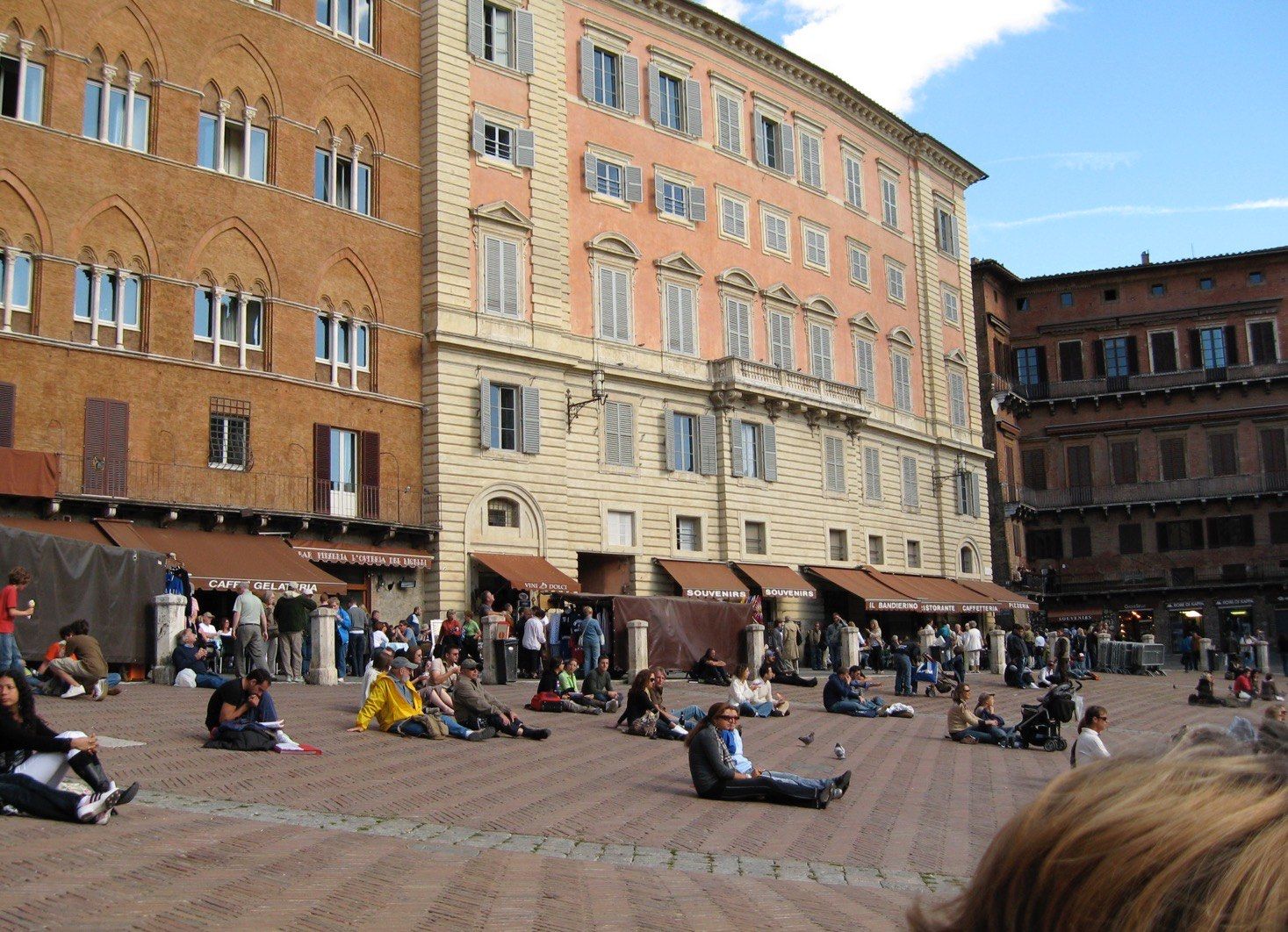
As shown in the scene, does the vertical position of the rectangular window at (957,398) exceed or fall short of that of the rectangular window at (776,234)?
it falls short

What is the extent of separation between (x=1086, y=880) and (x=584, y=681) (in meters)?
23.3

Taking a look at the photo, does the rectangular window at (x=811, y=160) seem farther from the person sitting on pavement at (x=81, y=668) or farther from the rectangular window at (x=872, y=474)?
the person sitting on pavement at (x=81, y=668)

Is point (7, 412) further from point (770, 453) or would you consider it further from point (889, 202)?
point (889, 202)

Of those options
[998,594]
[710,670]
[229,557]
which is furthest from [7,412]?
[998,594]

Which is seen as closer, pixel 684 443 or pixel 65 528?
pixel 65 528

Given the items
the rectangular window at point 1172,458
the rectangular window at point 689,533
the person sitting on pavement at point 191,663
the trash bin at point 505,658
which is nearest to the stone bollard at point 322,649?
the person sitting on pavement at point 191,663

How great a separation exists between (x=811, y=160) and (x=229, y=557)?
2928cm

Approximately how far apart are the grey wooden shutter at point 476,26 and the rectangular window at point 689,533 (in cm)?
1519

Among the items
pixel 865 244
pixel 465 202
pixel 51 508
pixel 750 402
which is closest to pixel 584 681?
pixel 51 508

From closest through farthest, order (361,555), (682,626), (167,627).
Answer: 1. (167,627)
2. (682,626)
3. (361,555)

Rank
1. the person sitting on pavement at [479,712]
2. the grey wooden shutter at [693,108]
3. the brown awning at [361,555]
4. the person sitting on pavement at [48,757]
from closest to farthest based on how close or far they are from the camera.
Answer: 1. the person sitting on pavement at [48,757]
2. the person sitting on pavement at [479,712]
3. the brown awning at [361,555]
4. the grey wooden shutter at [693,108]

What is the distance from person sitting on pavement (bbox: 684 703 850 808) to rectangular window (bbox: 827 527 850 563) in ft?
108

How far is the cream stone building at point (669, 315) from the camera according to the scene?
37.7 metres

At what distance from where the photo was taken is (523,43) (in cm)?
4019
